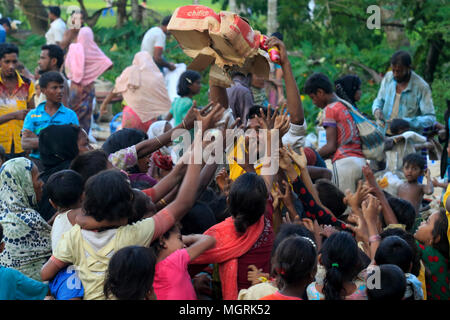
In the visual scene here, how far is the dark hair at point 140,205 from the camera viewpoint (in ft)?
11.4

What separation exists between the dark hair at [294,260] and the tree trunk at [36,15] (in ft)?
46.8

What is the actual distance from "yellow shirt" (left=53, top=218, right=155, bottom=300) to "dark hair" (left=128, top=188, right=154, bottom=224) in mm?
204

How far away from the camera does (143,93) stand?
8.81 meters

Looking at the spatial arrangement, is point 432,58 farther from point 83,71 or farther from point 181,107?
point 83,71

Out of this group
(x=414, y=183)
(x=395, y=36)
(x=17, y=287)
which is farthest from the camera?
(x=395, y=36)

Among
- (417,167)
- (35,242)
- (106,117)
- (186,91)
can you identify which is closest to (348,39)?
(106,117)

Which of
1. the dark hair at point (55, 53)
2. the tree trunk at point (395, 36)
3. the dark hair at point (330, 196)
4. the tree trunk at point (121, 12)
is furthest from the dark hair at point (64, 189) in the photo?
the tree trunk at point (121, 12)

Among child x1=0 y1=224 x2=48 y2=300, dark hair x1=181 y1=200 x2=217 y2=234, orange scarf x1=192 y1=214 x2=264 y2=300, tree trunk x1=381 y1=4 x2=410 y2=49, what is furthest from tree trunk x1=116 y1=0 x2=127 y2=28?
child x1=0 y1=224 x2=48 y2=300

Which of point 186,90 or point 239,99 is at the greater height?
point 239,99

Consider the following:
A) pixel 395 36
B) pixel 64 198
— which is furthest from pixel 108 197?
pixel 395 36

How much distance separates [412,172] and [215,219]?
2.85 m
